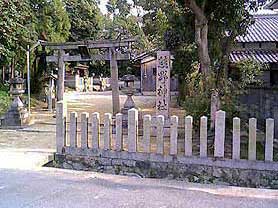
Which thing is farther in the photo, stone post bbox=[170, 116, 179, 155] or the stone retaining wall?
stone post bbox=[170, 116, 179, 155]

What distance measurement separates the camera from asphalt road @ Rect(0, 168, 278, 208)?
5055 millimetres

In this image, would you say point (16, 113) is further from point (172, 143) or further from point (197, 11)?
point (172, 143)

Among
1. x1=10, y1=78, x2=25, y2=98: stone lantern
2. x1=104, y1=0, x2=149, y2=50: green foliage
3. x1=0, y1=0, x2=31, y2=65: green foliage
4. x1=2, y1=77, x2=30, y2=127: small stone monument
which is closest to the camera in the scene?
x1=2, y1=77, x2=30, y2=127: small stone monument

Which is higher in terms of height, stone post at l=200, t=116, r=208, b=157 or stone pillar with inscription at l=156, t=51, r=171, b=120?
stone pillar with inscription at l=156, t=51, r=171, b=120

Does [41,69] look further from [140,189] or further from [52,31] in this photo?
[140,189]

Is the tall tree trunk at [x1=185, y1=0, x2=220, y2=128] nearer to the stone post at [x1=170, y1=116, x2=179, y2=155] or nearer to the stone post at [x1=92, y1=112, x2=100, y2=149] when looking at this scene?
the stone post at [x1=170, y1=116, x2=179, y2=155]

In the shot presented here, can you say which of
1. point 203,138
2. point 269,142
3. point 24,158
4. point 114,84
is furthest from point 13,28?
point 269,142

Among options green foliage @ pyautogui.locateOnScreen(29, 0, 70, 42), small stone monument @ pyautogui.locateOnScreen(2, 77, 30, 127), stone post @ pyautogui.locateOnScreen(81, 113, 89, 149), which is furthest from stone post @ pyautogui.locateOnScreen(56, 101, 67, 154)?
green foliage @ pyautogui.locateOnScreen(29, 0, 70, 42)

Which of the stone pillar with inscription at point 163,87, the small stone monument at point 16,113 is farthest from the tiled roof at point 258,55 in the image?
the small stone monument at point 16,113

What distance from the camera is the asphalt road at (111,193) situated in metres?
5.05

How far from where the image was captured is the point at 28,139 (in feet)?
36.5

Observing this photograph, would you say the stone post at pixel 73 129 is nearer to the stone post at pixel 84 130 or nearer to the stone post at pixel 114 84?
the stone post at pixel 84 130

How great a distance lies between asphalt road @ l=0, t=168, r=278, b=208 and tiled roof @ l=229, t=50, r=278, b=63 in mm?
16245

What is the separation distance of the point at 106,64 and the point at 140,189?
40116mm
